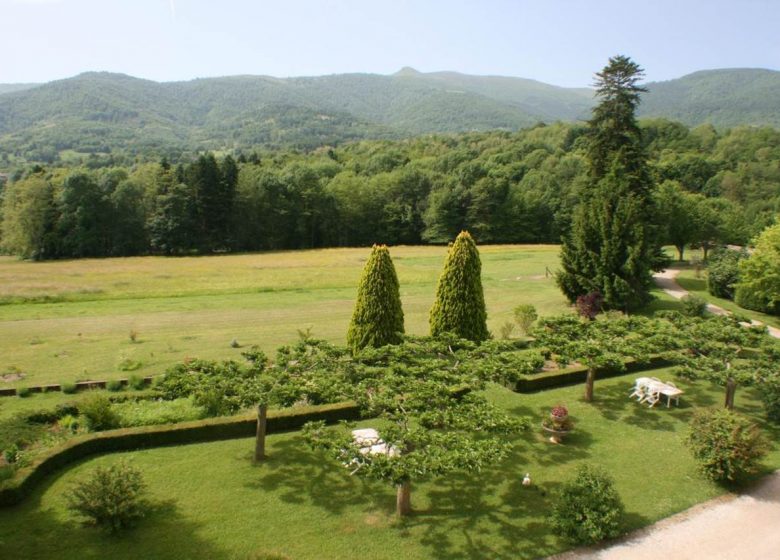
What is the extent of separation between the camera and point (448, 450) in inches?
433

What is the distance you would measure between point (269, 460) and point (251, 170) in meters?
74.3

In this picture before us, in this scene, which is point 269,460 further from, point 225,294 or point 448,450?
point 225,294

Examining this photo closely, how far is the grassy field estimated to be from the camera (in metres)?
25.0

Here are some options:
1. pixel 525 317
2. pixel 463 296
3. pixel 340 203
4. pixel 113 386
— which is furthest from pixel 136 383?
pixel 340 203

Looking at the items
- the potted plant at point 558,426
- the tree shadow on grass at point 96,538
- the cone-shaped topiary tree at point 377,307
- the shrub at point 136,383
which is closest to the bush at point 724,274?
the potted plant at point 558,426

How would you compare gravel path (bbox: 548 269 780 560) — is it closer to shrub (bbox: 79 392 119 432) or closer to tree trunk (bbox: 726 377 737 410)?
tree trunk (bbox: 726 377 737 410)

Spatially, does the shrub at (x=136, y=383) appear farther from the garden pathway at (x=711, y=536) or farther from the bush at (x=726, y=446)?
the bush at (x=726, y=446)

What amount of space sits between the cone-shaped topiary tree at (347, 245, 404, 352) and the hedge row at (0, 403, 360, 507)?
423cm

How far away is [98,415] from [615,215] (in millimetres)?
29279

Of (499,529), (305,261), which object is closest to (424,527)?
(499,529)

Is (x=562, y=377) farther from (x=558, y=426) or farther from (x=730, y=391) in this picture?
(x=730, y=391)

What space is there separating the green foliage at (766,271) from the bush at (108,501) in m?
32.1

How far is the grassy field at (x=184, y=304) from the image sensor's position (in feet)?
82.0

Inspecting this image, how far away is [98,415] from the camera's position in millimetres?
15672
